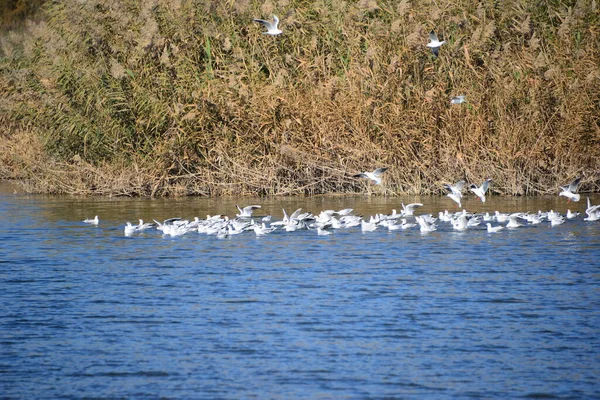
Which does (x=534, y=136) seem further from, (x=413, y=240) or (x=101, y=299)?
(x=101, y=299)

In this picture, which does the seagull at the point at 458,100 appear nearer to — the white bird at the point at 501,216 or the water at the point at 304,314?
the white bird at the point at 501,216

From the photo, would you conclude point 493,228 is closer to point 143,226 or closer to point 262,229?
point 262,229

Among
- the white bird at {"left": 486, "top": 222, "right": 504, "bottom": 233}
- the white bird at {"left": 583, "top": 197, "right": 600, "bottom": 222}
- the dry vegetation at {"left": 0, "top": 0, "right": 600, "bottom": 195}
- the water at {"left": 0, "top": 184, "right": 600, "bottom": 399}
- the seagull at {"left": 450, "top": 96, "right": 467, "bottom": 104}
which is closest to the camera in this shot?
the water at {"left": 0, "top": 184, "right": 600, "bottom": 399}

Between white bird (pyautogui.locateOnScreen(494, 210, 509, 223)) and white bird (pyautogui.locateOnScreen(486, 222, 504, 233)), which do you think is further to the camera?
white bird (pyautogui.locateOnScreen(494, 210, 509, 223))

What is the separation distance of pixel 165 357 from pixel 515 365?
304cm

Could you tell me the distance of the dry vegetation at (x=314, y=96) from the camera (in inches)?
829

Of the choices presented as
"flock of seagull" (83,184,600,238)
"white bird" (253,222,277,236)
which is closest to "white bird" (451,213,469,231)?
"flock of seagull" (83,184,600,238)

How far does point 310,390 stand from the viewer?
8.17 meters

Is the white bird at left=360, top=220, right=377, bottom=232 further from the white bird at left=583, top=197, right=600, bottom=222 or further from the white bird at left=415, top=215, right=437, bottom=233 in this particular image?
the white bird at left=583, top=197, right=600, bottom=222

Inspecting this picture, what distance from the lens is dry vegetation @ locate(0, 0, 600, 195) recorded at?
2105 centimetres

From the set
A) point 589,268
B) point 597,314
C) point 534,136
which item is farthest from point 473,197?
point 597,314

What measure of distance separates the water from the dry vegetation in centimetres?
373

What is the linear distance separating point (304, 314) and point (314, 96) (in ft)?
37.5

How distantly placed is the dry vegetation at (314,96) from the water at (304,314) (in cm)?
373
